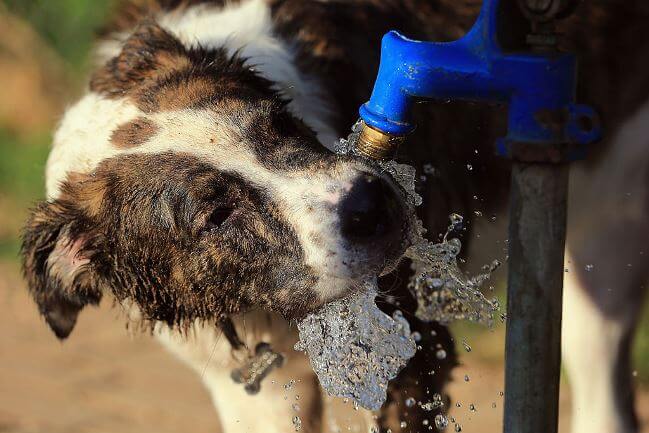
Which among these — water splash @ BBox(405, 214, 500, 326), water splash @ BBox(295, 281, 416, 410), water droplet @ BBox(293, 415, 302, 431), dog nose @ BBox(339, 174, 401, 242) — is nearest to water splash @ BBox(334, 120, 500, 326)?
water splash @ BBox(405, 214, 500, 326)

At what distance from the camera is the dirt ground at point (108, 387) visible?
4.66 metres

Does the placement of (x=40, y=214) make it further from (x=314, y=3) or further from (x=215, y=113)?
(x=314, y=3)

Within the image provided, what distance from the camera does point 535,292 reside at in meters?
1.97

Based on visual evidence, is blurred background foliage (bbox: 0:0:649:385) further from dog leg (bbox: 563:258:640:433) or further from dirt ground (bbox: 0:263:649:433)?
dog leg (bbox: 563:258:640:433)

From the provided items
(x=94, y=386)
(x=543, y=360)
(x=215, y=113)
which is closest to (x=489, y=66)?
(x=543, y=360)

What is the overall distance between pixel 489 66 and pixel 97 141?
1544 millimetres

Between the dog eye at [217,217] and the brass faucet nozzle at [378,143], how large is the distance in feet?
2.04

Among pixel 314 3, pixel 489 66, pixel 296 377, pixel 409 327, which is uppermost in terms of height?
pixel 489 66

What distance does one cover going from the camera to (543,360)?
77.8 inches

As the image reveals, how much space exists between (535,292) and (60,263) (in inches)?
67.9

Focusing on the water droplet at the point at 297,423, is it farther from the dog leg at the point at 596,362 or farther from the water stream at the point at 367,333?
the dog leg at the point at 596,362

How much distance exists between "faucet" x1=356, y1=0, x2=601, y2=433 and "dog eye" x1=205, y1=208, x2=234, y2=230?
83 cm

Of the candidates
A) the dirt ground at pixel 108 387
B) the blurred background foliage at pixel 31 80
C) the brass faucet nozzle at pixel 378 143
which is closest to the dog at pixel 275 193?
the brass faucet nozzle at pixel 378 143

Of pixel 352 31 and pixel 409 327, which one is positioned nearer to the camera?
pixel 409 327
